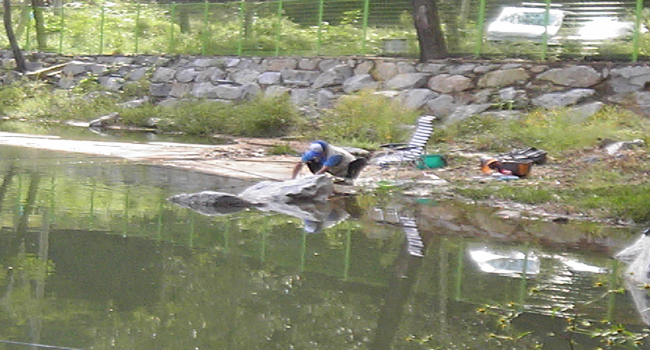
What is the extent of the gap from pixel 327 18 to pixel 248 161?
8.23 metres

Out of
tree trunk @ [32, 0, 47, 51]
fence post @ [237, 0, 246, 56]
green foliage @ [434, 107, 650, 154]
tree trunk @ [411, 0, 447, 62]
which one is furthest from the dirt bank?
tree trunk @ [32, 0, 47, 51]

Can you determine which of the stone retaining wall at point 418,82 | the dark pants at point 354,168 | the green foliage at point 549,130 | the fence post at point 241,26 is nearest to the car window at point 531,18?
the stone retaining wall at point 418,82

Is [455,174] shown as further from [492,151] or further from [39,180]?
[39,180]

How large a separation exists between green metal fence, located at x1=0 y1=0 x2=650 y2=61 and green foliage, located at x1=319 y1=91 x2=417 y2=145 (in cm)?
266

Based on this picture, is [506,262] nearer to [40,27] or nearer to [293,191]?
[293,191]

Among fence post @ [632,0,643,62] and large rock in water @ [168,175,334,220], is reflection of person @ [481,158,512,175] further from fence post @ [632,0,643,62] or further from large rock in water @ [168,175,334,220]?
fence post @ [632,0,643,62]

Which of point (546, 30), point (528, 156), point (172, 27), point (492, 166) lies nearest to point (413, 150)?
point (492, 166)

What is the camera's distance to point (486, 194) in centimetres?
1168

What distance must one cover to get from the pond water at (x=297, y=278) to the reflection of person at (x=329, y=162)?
2.66 ft

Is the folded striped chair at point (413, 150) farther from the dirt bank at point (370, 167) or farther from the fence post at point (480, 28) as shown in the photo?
the fence post at point (480, 28)

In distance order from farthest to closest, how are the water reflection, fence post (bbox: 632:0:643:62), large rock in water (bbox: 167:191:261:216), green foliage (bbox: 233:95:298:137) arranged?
green foliage (bbox: 233:95:298:137)
fence post (bbox: 632:0:643:62)
large rock in water (bbox: 167:191:261:216)
the water reflection

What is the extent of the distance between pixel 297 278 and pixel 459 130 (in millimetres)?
10462

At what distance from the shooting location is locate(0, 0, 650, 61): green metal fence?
18109mm

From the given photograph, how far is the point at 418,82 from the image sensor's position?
19094 mm
